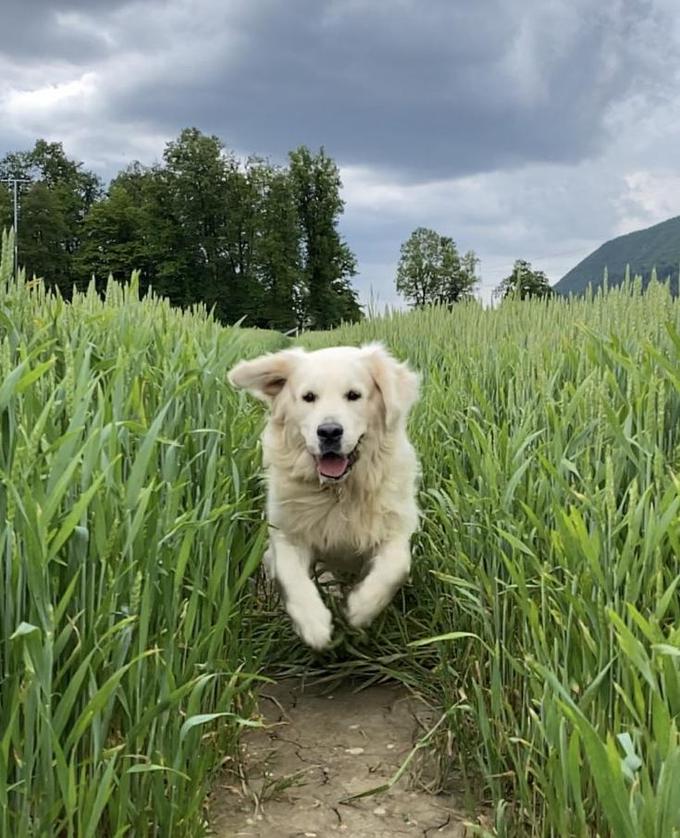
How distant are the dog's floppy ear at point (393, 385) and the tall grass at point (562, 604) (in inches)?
9.5

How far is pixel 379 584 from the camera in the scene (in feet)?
8.95

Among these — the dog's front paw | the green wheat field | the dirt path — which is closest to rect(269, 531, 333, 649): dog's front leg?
the dog's front paw

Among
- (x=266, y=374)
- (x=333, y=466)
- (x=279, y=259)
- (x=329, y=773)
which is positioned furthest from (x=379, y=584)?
(x=279, y=259)

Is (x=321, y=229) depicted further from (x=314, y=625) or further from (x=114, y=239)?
(x=314, y=625)

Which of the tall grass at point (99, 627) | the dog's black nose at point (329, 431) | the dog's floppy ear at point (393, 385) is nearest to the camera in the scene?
the tall grass at point (99, 627)

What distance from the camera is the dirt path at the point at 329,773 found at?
1912 mm

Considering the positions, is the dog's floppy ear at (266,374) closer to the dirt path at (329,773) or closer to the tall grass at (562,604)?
the tall grass at (562,604)

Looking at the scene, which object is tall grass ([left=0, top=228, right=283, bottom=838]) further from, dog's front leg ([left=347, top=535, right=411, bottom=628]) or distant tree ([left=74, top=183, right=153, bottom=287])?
distant tree ([left=74, top=183, right=153, bottom=287])

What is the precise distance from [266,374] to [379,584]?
0.99 metres

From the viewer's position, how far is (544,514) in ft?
7.24

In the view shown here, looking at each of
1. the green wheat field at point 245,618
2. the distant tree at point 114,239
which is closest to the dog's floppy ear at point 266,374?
the green wheat field at point 245,618

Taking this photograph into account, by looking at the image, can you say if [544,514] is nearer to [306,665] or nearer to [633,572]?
[633,572]

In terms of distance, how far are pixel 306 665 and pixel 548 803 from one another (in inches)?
54.3

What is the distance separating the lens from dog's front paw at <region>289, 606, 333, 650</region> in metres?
2.54
